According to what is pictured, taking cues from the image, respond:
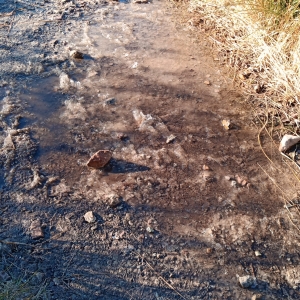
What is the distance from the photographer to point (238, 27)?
343 cm

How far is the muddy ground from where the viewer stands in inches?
70.1

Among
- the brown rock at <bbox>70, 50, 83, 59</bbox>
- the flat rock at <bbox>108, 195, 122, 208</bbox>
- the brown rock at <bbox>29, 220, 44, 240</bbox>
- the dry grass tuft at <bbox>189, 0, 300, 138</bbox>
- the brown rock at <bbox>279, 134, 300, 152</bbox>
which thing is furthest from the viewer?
the brown rock at <bbox>70, 50, 83, 59</bbox>

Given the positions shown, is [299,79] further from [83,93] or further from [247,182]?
[83,93]

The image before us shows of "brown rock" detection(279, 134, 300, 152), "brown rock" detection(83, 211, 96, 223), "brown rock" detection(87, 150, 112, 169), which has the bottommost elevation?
"brown rock" detection(83, 211, 96, 223)

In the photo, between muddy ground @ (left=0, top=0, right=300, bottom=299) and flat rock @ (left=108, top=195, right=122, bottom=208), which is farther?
flat rock @ (left=108, top=195, right=122, bottom=208)

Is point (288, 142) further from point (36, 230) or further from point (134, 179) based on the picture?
point (36, 230)

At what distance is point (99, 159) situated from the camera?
7.39 ft

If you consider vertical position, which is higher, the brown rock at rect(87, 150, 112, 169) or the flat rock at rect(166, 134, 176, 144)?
the flat rock at rect(166, 134, 176, 144)

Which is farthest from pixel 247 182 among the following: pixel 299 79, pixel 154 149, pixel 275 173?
pixel 299 79

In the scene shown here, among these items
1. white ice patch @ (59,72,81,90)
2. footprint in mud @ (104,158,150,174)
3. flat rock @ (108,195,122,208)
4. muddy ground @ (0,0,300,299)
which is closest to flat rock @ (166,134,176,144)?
muddy ground @ (0,0,300,299)

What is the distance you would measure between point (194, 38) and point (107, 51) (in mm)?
969

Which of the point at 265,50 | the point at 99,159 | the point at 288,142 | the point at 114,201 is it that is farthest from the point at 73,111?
the point at 265,50

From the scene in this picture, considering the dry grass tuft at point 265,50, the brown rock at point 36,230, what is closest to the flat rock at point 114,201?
the brown rock at point 36,230

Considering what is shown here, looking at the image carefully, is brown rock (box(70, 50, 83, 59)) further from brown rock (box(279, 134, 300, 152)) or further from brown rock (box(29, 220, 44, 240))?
brown rock (box(279, 134, 300, 152))
